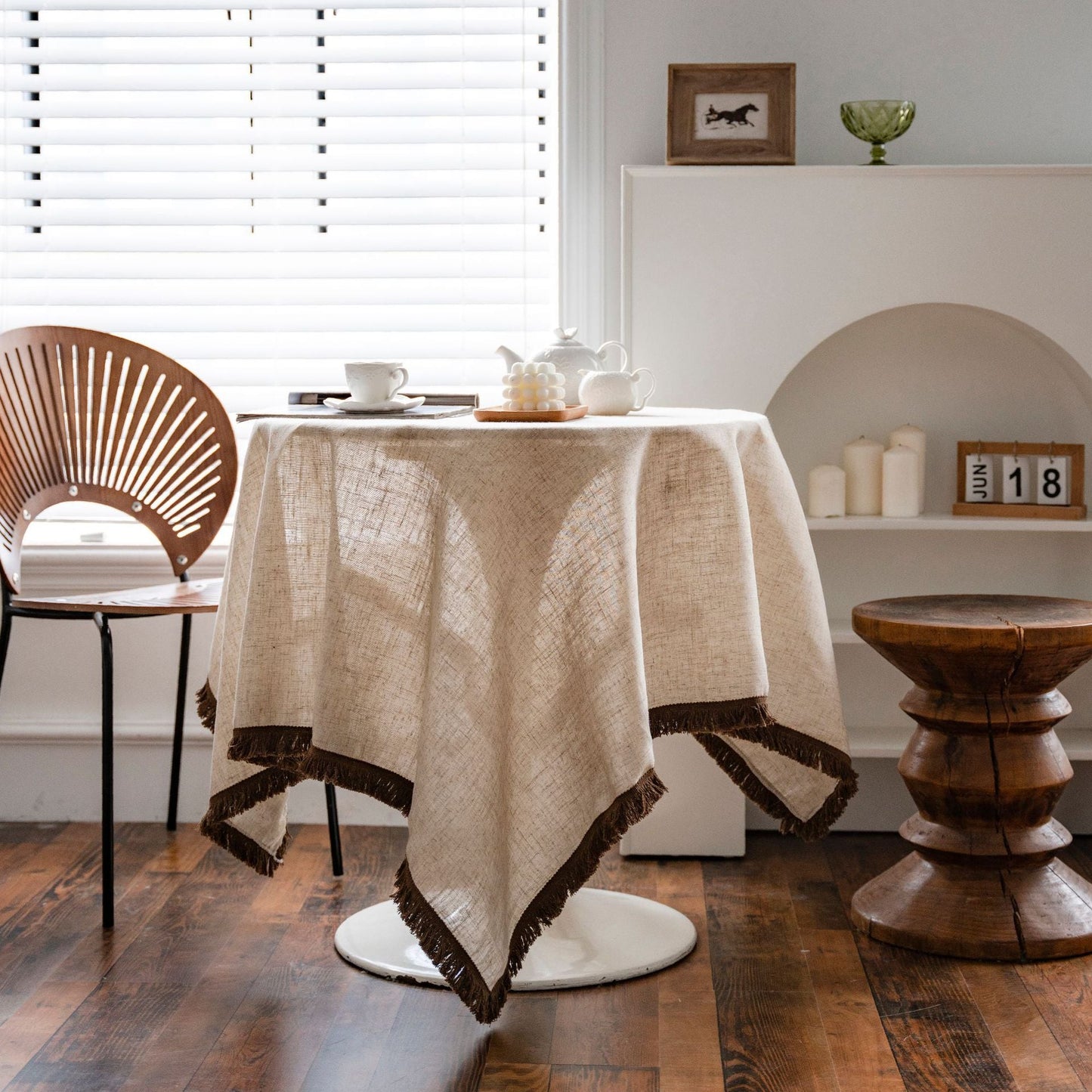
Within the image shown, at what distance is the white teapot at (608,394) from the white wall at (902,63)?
0.80 meters

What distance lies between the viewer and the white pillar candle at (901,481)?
263 cm

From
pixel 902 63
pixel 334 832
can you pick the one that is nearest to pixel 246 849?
pixel 334 832

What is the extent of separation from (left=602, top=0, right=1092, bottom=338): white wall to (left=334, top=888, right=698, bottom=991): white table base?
1.53 metres

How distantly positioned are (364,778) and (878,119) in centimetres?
160

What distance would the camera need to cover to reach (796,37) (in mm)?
2682

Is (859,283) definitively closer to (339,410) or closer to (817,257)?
(817,257)

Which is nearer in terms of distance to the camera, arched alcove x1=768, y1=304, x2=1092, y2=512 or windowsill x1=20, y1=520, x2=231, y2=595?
arched alcove x1=768, y1=304, x2=1092, y2=512

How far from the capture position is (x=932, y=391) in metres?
2.76

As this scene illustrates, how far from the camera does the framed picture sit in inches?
100

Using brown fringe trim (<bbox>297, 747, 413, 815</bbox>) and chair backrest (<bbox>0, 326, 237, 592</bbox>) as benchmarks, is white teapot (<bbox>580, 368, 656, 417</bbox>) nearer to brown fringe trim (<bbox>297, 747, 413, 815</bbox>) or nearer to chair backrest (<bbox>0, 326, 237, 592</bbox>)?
brown fringe trim (<bbox>297, 747, 413, 815</bbox>)

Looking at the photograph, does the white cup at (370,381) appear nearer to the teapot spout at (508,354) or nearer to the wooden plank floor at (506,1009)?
the teapot spout at (508,354)

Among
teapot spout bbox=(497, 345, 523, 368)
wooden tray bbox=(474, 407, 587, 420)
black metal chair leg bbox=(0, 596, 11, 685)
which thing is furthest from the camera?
black metal chair leg bbox=(0, 596, 11, 685)

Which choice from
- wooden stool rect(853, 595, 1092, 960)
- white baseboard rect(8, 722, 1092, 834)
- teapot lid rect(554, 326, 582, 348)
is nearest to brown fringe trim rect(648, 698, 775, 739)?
wooden stool rect(853, 595, 1092, 960)

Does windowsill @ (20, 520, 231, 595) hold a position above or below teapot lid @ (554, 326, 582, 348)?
below
